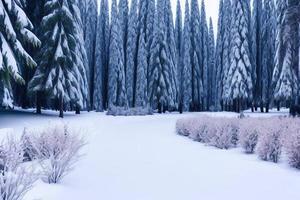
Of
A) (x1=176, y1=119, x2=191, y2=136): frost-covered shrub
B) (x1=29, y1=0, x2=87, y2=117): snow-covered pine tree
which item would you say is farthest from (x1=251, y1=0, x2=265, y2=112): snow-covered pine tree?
(x1=176, y1=119, x2=191, y2=136): frost-covered shrub

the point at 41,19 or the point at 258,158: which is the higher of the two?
the point at 41,19

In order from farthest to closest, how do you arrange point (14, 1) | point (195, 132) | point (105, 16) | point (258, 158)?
1. point (105, 16)
2. point (195, 132)
3. point (14, 1)
4. point (258, 158)

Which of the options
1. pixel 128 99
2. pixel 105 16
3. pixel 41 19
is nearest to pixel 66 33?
pixel 41 19

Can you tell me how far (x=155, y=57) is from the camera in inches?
1823

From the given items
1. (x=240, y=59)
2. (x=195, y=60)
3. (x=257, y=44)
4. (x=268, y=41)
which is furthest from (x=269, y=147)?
(x=195, y=60)

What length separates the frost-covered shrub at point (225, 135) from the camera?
12.7m

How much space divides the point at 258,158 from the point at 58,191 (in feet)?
18.9

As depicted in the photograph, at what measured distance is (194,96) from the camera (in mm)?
53156

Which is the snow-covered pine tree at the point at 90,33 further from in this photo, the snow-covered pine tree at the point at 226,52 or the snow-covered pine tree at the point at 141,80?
the snow-covered pine tree at the point at 226,52

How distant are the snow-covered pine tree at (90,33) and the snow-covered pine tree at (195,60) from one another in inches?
516

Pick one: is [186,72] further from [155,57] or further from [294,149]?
[294,149]

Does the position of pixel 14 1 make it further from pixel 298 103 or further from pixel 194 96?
pixel 194 96

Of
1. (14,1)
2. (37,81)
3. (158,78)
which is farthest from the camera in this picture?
(158,78)

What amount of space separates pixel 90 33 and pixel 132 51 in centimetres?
604
